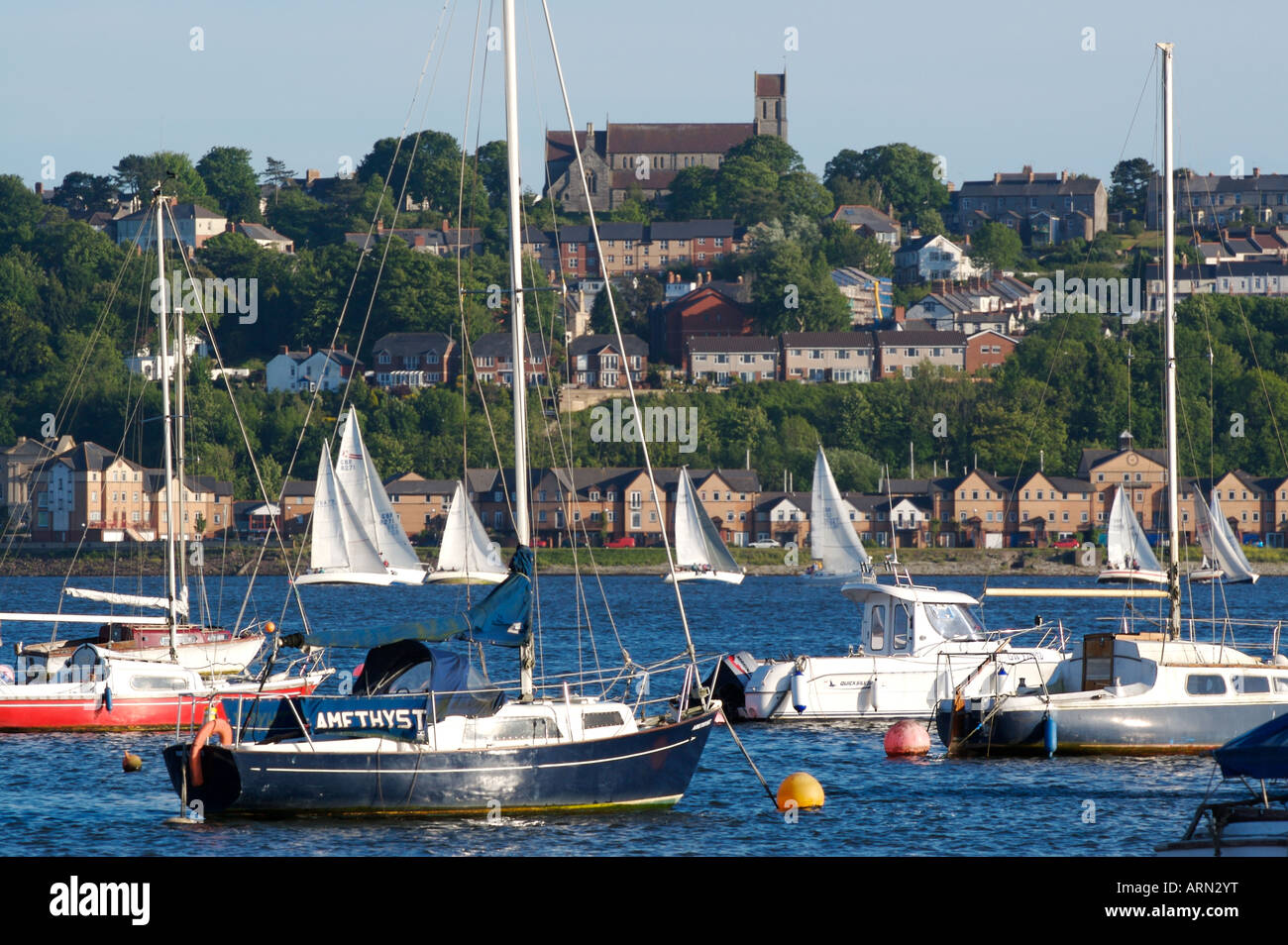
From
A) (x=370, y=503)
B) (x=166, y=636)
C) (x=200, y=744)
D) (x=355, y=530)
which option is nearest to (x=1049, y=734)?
(x=200, y=744)

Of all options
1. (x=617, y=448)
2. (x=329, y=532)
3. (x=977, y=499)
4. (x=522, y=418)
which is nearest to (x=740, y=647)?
(x=329, y=532)

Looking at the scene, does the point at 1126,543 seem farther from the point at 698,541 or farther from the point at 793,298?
the point at 793,298

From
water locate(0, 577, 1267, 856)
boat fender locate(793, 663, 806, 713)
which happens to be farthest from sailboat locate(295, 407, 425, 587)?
→ water locate(0, 577, 1267, 856)

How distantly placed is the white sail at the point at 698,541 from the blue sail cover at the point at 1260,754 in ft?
192

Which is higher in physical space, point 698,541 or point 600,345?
point 600,345

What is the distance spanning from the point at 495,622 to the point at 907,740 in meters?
9.40

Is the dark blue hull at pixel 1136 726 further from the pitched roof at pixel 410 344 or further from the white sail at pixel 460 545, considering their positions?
the pitched roof at pixel 410 344

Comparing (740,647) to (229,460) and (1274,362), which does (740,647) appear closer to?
(229,460)

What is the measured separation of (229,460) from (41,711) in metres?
110

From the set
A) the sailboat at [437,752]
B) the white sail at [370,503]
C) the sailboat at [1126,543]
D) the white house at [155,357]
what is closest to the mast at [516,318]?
the sailboat at [437,752]

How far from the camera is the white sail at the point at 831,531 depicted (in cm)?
6931

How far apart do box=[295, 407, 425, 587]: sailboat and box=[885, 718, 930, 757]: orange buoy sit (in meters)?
31.1

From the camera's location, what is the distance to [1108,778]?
92.0 feet

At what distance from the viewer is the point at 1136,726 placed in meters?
29.7
